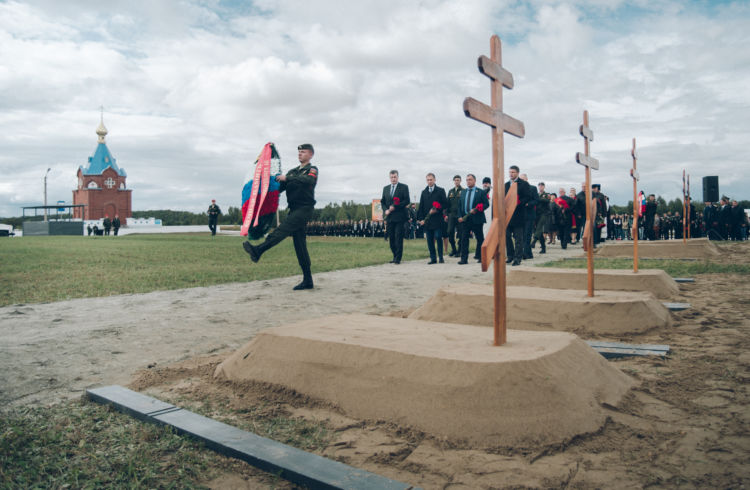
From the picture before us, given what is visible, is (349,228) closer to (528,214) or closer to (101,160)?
(528,214)

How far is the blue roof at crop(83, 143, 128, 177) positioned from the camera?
2891 inches

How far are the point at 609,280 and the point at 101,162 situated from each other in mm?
79363

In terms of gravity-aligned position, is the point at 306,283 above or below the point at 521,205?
below

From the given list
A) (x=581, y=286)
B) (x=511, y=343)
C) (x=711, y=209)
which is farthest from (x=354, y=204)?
(x=511, y=343)

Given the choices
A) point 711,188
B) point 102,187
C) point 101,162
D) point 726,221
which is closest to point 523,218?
point 711,188

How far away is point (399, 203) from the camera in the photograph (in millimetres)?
11750

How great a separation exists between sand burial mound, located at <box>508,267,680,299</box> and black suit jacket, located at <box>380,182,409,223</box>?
15.9 feet

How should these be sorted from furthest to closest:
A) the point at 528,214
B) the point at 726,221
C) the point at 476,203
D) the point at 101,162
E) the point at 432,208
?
the point at 101,162 < the point at 726,221 < the point at 528,214 < the point at 432,208 < the point at 476,203

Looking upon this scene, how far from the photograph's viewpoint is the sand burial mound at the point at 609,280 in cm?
695

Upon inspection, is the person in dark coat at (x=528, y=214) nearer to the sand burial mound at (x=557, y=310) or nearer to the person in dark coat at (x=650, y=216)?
the sand burial mound at (x=557, y=310)

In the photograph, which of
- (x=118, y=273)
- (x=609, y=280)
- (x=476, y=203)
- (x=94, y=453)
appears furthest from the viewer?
(x=476, y=203)

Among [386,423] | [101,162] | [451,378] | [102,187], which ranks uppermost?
[101,162]

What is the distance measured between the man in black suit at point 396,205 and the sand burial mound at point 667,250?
235 inches

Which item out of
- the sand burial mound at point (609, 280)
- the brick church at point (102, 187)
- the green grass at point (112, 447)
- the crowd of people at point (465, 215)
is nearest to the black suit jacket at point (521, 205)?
the crowd of people at point (465, 215)
